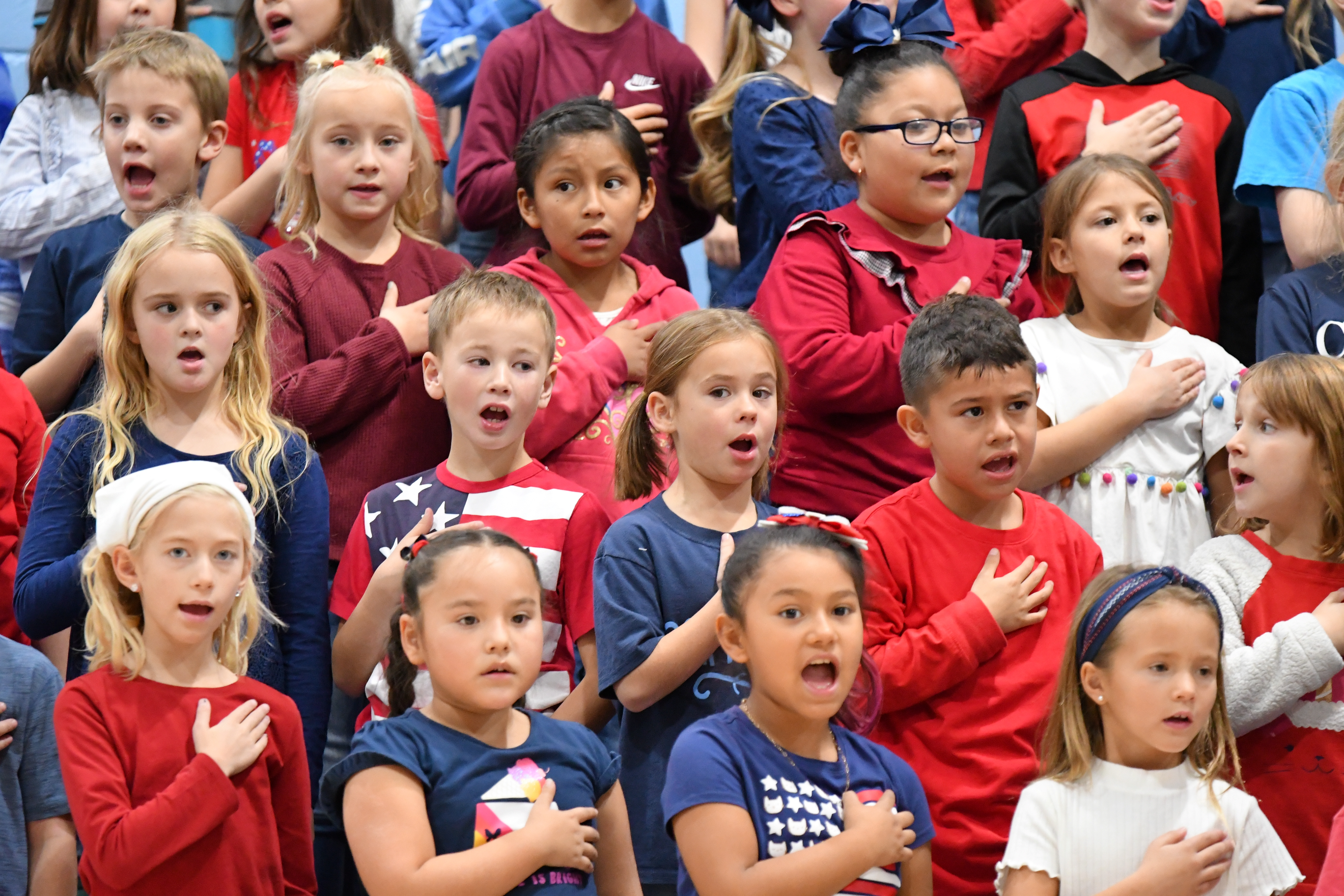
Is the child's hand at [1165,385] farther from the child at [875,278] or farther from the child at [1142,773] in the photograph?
the child at [1142,773]

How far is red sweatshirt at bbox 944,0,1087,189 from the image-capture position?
4.48 metres

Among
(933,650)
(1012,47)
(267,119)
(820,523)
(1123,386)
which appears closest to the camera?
(820,523)

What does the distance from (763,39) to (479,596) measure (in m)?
2.34

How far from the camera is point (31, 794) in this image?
9.29 feet

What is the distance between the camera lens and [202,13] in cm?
531

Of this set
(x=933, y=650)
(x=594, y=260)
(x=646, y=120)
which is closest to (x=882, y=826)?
(x=933, y=650)

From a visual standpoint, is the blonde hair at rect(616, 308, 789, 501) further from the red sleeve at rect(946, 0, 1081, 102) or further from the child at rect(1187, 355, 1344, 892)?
the red sleeve at rect(946, 0, 1081, 102)

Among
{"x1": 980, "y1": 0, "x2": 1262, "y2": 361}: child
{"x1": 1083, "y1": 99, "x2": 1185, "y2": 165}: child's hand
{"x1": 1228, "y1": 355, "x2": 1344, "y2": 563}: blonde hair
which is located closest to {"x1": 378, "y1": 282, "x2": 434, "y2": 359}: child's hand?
{"x1": 980, "y1": 0, "x2": 1262, "y2": 361}: child

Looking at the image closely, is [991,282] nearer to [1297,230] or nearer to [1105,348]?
[1105,348]

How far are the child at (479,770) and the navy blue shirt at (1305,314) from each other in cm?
194

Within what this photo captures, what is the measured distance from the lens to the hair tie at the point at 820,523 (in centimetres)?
269

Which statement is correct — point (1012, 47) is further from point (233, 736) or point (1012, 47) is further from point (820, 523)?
point (233, 736)

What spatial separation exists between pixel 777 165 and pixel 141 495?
196 cm

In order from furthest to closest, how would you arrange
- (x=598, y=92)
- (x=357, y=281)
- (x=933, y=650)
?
(x=598, y=92) → (x=357, y=281) → (x=933, y=650)
